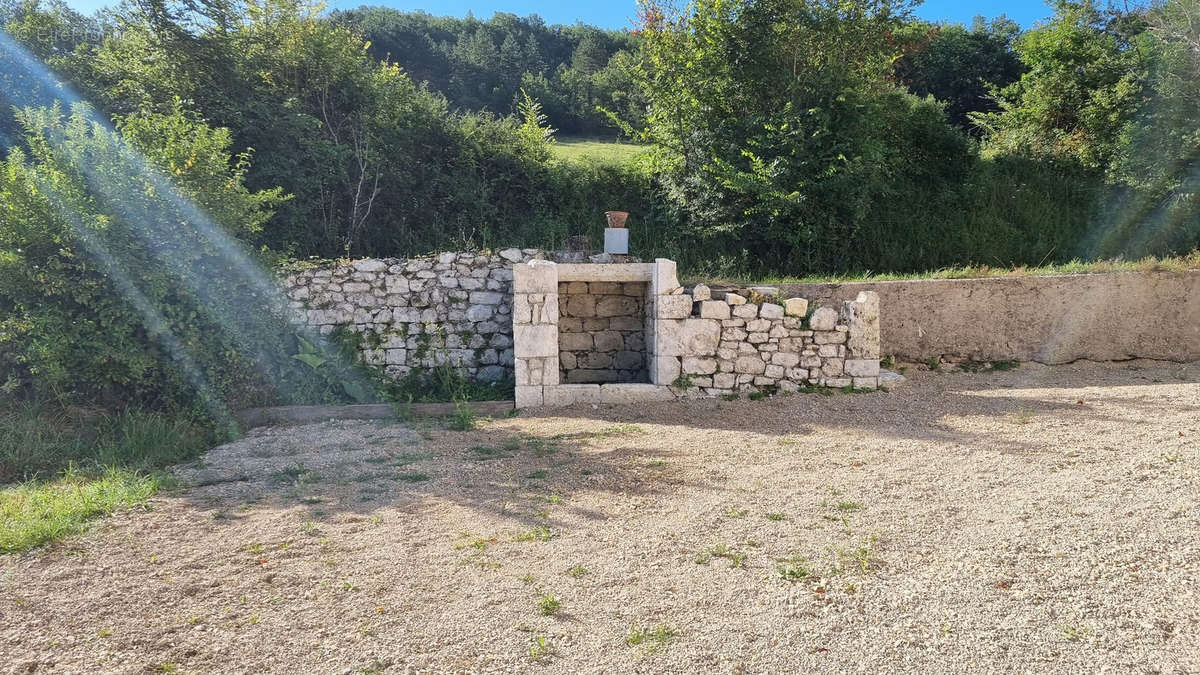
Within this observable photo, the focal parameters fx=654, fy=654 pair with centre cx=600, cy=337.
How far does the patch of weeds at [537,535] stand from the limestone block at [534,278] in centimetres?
408

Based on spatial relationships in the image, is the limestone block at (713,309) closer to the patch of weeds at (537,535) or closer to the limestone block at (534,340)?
the limestone block at (534,340)

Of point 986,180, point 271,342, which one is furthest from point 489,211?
point 986,180

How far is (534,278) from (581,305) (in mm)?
1384

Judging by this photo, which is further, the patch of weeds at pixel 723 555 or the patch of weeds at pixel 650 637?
the patch of weeds at pixel 723 555

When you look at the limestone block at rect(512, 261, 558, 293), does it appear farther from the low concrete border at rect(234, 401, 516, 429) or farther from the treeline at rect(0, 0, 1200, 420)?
the treeline at rect(0, 0, 1200, 420)

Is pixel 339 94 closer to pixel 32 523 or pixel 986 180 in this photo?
pixel 32 523

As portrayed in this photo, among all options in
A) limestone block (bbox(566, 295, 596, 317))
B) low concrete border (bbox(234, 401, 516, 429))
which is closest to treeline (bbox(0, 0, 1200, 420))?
low concrete border (bbox(234, 401, 516, 429))

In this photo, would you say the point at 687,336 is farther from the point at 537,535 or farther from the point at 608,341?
the point at 537,535

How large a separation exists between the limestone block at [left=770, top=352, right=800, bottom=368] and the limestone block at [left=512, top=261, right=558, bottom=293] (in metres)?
2.79

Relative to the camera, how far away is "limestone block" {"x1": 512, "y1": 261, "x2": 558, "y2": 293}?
780cm

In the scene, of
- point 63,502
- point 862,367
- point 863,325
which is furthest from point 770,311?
point 63,502

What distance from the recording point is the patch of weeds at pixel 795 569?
3.39 m

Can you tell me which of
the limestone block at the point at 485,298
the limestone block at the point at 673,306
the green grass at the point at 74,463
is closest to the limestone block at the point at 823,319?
the limestone block at the point at 673,306

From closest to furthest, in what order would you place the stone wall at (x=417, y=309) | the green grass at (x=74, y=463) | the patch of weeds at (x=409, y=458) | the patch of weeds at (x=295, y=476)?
1. the green grass at (x=74, y=463)
2. the patch of weeds at (x=295, y=476)
3. the patch of weeds at (x=409, y=458)
4. the stone wall at (x=417, y=309)
